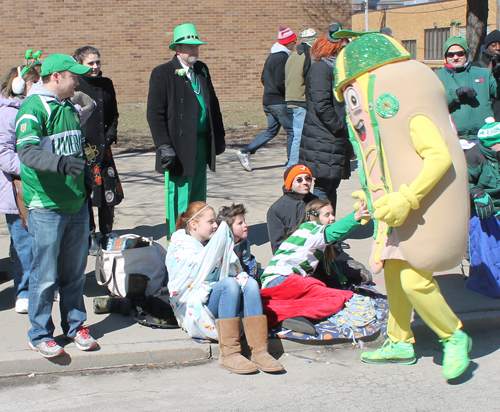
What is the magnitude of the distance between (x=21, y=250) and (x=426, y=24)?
120ft

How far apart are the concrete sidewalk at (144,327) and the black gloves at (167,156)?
1.23m

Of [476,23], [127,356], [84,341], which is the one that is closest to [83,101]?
[84,341]

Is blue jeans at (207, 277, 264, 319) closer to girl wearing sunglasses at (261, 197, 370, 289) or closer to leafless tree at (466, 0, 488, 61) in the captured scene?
girl wearing sunglasses at (261, 197, 370, 289)

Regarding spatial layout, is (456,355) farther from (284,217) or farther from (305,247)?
(284,217)

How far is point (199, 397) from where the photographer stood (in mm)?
3637

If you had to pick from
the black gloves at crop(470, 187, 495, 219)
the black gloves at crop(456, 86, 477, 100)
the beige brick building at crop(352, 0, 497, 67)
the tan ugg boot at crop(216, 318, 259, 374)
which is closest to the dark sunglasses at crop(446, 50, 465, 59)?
the black gloves at crop(456, 86, 477, 100)

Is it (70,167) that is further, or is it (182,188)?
(182,188)

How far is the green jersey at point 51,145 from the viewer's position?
3711 mm

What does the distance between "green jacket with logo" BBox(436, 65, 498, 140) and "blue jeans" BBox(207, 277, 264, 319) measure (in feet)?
9.28

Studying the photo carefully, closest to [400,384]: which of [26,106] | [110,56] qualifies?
[26,106]

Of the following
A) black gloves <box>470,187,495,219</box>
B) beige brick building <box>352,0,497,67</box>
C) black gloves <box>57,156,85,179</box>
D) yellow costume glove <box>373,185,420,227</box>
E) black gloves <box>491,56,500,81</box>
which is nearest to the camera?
yellow costume glove <box>373,185,420,227</box>

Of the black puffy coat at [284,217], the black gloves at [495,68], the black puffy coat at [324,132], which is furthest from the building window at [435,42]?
the black puffy coat at [284,217]

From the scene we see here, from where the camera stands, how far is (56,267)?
13.0 ft

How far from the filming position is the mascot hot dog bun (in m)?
3.36
